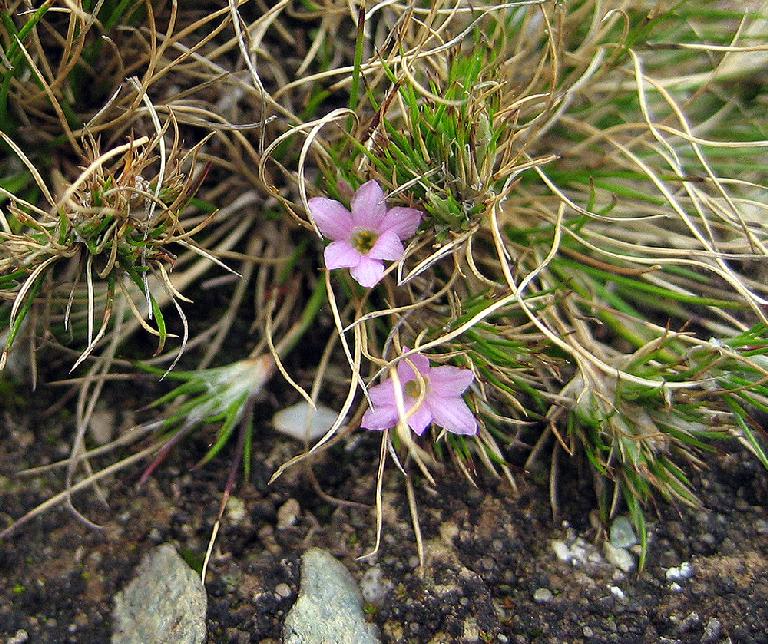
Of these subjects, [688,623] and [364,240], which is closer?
[688,623]

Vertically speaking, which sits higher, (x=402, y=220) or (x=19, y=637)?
(x=402, y=220)

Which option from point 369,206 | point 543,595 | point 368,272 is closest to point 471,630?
point 543,595

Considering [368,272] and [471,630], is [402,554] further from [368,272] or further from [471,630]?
[368,272]

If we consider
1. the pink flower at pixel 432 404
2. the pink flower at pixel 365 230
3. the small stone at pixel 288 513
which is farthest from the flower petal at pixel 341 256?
the small stone at pixel 288 513

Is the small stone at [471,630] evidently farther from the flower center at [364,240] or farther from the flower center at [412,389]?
the flower center at [364,240]

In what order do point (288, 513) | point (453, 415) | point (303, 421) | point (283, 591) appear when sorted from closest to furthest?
point (453, 415), point (283, 591), point (288, 513), point (303, 421)

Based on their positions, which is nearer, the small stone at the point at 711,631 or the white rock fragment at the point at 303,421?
the small stone at the point at 711,631
